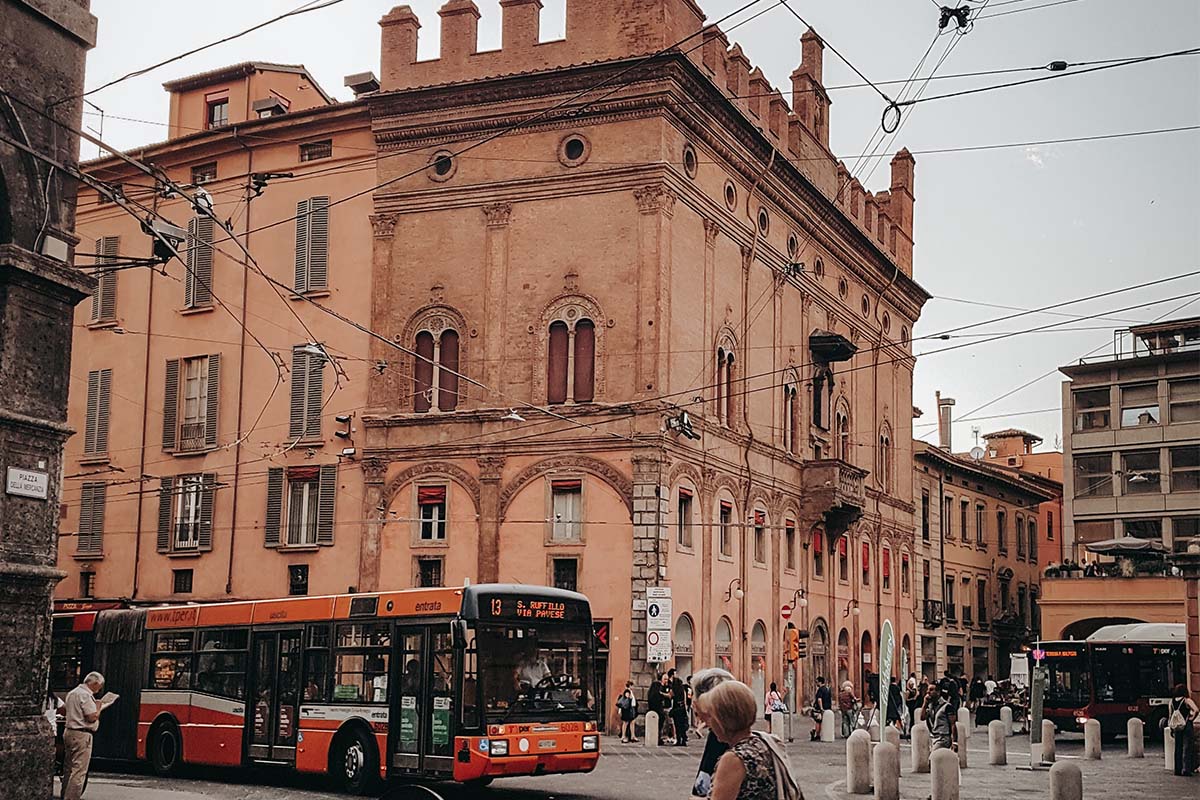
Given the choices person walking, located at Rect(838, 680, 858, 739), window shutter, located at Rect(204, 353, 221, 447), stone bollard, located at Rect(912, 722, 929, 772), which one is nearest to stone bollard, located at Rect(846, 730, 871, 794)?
stone bollard, located at Rect(912, 722, 929, 772)

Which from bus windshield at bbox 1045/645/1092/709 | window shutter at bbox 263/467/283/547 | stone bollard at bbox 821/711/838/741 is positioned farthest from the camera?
window shutter at bbox 263/467/283/547

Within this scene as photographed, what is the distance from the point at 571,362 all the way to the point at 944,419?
143 ft

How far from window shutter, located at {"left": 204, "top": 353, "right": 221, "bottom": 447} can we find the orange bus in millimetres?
17381

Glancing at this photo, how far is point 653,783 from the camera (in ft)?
72.7

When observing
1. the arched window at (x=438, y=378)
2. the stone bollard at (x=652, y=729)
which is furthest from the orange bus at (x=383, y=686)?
the arched window at (x=438, y=378)

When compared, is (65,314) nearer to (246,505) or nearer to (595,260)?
(595,260)

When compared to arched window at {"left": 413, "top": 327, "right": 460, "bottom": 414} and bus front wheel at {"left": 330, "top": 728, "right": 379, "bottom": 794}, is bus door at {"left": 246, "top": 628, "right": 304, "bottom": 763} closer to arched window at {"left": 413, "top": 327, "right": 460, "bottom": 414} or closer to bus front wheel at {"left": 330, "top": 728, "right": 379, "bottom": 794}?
bus front wheel at {"left": 330, "top": 728, "right": 379, "bottom": 794}

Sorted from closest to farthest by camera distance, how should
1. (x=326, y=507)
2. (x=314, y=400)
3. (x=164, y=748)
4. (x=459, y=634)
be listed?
1. (x=459, y=634)
2. (x=164, y=748)
3. (x=326, y=507)
4. (x=314, y=400)

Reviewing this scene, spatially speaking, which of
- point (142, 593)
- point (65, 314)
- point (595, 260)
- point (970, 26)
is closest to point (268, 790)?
point (65, 314)

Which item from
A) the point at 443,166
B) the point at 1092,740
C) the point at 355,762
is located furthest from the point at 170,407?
the point at 1092,740

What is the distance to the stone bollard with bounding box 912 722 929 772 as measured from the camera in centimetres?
2553

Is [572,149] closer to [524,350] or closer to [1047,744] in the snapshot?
[524,350]

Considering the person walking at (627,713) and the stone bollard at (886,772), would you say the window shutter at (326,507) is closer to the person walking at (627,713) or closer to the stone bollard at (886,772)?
the person walking at (627,713)

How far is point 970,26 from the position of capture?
778 inches
